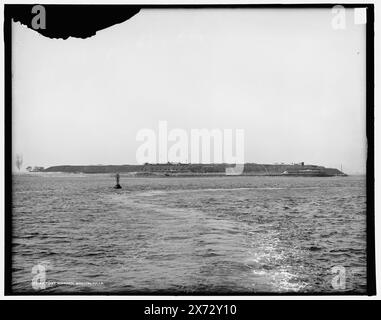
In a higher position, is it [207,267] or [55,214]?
[55,214]

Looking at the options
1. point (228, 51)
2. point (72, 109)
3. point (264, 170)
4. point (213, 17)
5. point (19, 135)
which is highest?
point (213, 17)

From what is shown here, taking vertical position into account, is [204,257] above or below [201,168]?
below

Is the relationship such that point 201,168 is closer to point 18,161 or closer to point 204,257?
point 204,257

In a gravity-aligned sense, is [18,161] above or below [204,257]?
above

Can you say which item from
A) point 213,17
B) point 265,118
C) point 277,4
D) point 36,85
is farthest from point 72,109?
point 277,4

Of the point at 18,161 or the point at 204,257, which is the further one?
the point at 204,257

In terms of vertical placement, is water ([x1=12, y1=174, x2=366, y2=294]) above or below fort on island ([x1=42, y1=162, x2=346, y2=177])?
below

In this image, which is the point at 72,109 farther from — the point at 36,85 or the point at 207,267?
the point at 207,267

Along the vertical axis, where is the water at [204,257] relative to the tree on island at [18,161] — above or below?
below

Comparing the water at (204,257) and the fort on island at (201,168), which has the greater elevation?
the fort on island at (201,168)

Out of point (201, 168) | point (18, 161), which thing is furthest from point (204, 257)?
point (18, 161)

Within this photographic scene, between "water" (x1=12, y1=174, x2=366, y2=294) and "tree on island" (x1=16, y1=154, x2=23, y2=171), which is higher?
"tree on island" (x1=16, y1=154, x2=23, y2=171)
